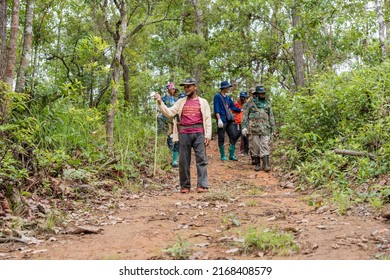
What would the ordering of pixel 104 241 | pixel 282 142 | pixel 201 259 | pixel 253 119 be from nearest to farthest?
pixel 201 259, pixel 104 241, pixel 253 119, pixel 282 142

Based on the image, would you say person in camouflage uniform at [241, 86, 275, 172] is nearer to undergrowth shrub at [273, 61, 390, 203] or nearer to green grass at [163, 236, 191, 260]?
undergrowth shrub at [273, 61, 390, 203]

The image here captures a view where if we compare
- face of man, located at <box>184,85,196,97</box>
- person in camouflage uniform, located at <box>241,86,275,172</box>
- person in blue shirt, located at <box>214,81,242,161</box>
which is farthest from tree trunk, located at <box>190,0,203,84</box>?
face of man, located at <box>184,85,196,97</box>

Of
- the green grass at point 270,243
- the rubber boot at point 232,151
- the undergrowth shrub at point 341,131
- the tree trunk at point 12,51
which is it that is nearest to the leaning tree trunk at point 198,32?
the rubber boot at point 232,151

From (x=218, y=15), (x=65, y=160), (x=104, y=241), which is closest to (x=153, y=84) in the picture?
(x=218, y=15)

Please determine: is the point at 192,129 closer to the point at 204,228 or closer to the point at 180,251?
the point at 204,228

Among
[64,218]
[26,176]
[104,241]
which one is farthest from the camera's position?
[26,176]

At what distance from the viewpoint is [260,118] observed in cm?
1137

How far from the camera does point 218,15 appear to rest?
61.8 ft

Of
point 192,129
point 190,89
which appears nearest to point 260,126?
point 192,129

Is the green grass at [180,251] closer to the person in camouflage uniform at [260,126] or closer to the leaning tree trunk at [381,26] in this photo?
the person in camouflage uniform at [260,126]

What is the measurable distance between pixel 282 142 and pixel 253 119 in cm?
198

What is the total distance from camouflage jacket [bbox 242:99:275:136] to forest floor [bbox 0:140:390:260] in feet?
10.4

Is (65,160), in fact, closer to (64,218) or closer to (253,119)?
(64,218)

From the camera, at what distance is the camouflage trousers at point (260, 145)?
11.2 meters
